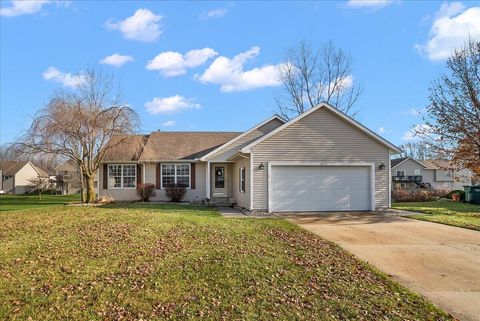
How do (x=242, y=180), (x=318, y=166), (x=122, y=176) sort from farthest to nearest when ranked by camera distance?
(x=122, y=176)
(x=242, y=180)
(x=318, y=166)

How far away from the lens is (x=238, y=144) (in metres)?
25.2

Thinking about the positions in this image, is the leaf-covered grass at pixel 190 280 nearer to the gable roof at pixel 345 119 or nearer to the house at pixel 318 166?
the house at pixel 318 166

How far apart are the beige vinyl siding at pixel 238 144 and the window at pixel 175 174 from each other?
2.65 m

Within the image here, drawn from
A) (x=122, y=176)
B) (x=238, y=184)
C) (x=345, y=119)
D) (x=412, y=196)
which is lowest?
(x=412, y=196)

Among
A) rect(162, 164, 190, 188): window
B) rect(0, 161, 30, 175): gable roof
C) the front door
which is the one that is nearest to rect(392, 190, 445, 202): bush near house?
the front door

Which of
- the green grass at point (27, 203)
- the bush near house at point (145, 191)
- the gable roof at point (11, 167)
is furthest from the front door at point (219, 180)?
the gable roof at point (11, 167)

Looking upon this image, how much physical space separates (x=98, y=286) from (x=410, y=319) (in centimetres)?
443

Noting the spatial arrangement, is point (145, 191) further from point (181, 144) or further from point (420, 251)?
point (420, 251)

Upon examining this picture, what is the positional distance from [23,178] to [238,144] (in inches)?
1940

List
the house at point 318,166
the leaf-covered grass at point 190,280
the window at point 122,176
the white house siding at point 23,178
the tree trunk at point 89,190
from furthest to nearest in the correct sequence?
the white house siding at point 23,178, the window at point 122,176, the tree trunk at point 89,190, the house at point 318,166, the leaf-covered grass at point 190,280

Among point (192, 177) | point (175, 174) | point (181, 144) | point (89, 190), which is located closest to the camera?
point (89, 190)

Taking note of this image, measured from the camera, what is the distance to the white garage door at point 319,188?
18531 mm

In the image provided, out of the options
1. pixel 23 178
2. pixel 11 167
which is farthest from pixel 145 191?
pixel 11 167

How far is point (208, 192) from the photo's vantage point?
80.3ft
